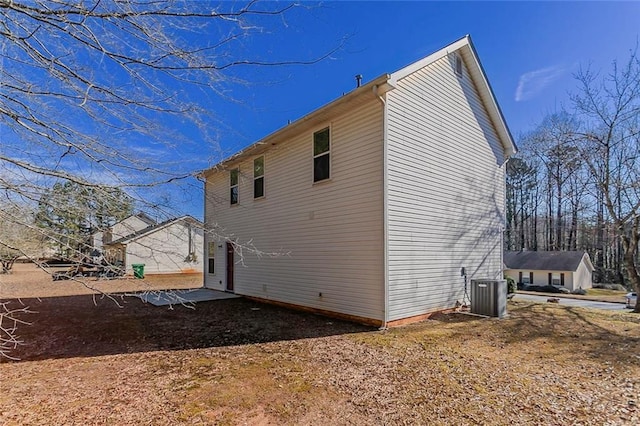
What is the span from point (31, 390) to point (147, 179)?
145 inches

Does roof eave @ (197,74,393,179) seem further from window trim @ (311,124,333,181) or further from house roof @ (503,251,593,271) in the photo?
house roof @ (503,251,593,271)

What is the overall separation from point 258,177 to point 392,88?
574cm

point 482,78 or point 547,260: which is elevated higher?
point 482,78

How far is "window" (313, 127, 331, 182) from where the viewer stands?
349 inches

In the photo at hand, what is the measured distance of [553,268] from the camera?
3120 centimetres

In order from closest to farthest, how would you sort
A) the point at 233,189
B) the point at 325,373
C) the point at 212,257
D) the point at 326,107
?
the point at 325,373 < the point at 326,107 < the point at 233,189 < the point at 212,257

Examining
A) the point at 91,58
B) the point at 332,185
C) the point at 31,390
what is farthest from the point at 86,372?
the point at 332,185

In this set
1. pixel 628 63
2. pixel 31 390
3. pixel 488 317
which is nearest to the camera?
pixel 31 390

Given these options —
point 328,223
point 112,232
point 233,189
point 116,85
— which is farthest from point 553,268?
point 116,85

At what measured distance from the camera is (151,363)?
5312 millimetres

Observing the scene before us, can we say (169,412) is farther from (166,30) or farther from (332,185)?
(332,185)

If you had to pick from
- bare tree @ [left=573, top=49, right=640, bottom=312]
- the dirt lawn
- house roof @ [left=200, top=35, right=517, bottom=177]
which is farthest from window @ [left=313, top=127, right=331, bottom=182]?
bare tree @ [left=573, top=49, right=640, bottom=312]

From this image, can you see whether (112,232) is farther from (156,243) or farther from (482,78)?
(482,78)

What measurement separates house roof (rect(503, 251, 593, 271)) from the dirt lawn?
26.7 meters
